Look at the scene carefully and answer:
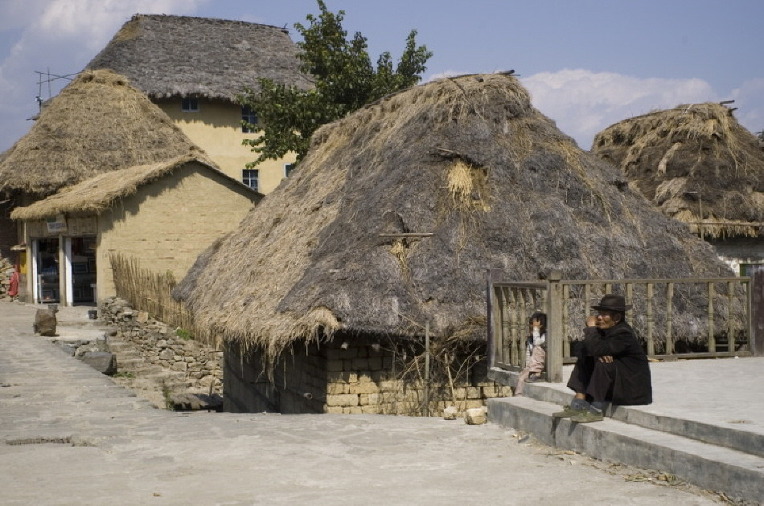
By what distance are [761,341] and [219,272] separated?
337 inches

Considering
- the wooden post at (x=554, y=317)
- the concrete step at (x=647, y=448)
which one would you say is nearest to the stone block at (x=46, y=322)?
the concrete step at (x=647, y=448)

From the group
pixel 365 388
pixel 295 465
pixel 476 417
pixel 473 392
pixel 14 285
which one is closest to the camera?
pixel 295 465

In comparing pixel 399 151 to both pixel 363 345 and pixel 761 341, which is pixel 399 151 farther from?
pixel 761 341

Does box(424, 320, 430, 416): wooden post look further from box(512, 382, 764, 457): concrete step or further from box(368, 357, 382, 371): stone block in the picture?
box(512, 382, 764, 457): concrete step

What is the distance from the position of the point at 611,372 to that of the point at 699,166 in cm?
1466

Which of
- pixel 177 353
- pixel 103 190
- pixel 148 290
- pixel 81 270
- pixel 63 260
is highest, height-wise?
pixel 103 190

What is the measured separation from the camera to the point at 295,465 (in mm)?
6383

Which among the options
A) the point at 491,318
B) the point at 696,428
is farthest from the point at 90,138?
the point at 696,428

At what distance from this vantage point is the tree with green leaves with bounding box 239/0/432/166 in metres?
23.6

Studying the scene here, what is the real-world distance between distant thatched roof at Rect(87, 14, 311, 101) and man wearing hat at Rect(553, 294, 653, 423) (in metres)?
26.6

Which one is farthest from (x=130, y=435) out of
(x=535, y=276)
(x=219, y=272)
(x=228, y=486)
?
(x=219, y=272)

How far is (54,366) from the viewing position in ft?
47.8

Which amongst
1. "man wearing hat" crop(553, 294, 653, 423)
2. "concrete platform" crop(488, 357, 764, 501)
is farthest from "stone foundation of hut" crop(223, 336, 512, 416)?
"man wearing hat" crop(553, 294, 653, 423)

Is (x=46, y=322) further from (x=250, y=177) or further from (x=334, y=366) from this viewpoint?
(x=250, y=177)
